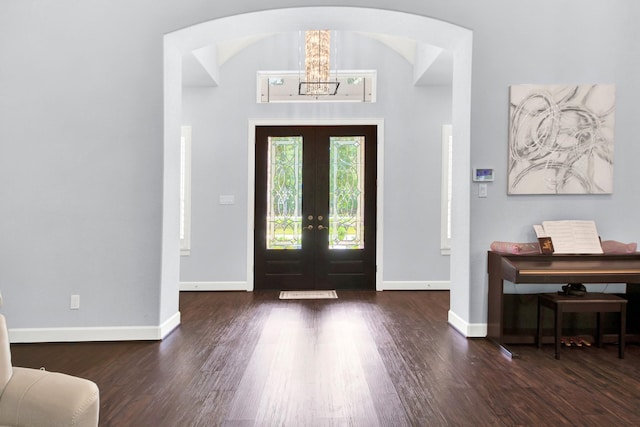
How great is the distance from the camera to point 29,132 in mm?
3668

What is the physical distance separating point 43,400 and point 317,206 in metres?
4.82

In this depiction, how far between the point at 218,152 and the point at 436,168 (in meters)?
3.07

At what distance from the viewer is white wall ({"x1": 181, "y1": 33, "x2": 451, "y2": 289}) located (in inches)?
233

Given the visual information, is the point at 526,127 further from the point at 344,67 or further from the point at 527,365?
the point at 344,67

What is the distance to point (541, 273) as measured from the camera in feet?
10.7

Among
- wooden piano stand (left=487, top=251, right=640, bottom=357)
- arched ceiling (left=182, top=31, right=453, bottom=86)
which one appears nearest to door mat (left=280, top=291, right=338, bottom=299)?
wooden piano stand (left=487, top=251, right=640, bottom=357)

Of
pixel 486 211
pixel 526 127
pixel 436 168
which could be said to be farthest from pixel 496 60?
pixel 436 168

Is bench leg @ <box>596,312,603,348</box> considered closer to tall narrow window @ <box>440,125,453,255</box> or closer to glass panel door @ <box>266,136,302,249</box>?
tall narrow window @ <box>440,125,453,255</box>

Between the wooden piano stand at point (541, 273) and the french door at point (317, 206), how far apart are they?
8.14 ft

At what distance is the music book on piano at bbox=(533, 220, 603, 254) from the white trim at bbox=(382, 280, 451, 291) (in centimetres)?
236

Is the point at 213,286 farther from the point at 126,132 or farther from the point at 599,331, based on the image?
the point at 599,331

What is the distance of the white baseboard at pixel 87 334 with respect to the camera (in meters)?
3.66

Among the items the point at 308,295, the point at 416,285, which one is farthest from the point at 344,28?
the point at 416,285

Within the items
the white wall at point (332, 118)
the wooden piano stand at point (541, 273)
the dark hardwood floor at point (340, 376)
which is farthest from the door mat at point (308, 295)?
the wooden piano stand at point (541, 273)
